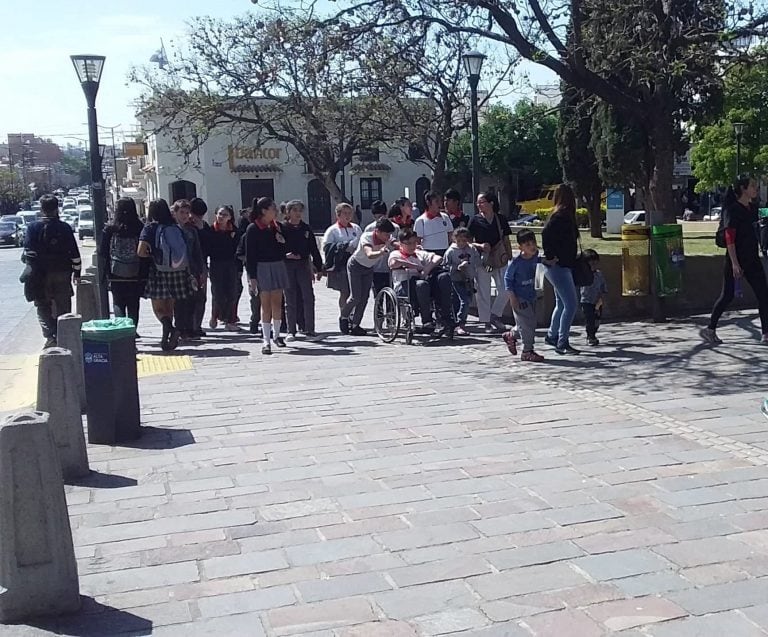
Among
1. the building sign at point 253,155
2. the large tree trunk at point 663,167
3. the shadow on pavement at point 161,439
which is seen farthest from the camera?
the building sign at point 253,155

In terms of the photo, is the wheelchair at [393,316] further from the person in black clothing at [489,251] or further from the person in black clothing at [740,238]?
the person in black clothing at [740,238]

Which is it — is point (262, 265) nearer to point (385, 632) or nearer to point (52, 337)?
point (52, 337)

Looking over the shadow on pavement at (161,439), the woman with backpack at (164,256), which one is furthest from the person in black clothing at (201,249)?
the shadow on pavement at (161,439)

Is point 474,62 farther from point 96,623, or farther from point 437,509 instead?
point 96,623

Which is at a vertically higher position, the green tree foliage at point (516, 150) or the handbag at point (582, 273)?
the green tree foliage at point (516, 150)

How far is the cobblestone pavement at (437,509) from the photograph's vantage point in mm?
4012

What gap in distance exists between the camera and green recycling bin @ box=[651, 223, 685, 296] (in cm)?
1161

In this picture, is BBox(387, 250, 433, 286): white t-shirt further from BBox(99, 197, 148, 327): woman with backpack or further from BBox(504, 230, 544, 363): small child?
BBox(99, 197, 148, 327): woman with backpack

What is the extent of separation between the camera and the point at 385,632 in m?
3.84

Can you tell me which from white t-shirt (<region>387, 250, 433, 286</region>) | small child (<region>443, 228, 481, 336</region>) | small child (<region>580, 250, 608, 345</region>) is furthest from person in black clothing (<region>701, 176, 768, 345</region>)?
white t-shirt (<region>387, 250, 433, 286</region>)

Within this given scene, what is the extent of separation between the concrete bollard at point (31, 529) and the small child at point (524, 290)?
6.24 metres

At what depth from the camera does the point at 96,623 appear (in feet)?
13.1

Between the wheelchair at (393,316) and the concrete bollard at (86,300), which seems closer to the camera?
the concrete bollard at (86,300)

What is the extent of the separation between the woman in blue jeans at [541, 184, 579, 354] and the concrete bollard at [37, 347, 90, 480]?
531cm
